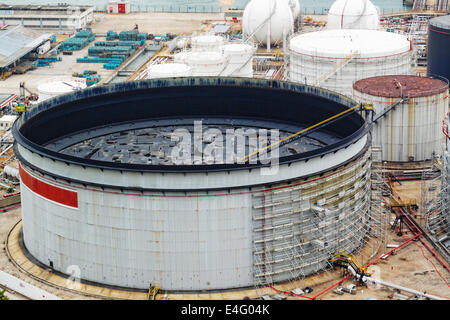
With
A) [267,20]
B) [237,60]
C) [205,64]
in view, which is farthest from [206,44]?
[267,20]

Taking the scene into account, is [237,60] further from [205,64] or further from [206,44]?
[205,64]

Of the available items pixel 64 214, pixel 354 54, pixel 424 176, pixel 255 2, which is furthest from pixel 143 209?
pixel 255 2

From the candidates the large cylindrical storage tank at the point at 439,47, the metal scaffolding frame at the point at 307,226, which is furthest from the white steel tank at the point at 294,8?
Answer: the metal scaffolding frame at the point at 307,226

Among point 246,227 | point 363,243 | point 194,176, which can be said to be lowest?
point 363,243

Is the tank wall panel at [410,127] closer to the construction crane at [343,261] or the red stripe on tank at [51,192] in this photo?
the construction crane at [343,261]

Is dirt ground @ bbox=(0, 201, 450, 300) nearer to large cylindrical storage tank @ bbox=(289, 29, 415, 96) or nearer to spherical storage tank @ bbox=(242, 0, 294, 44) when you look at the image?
large cylindrical storage tank @ bbox=(289, 29, 415, 96)

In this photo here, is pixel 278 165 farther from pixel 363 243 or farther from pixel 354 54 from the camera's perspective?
pixel 354 54
